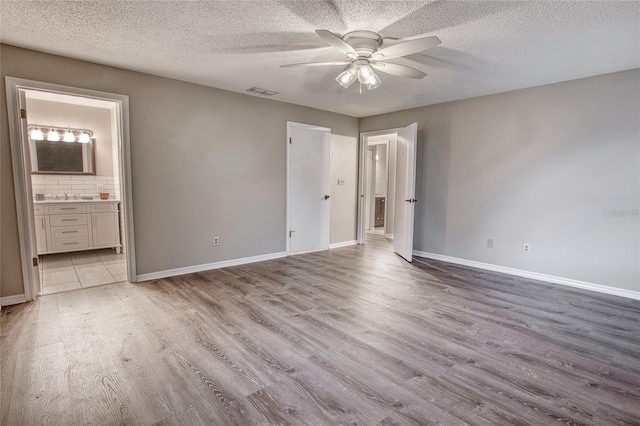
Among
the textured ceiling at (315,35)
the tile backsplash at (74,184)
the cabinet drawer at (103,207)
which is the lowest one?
the cabinet drawer at (103,207)

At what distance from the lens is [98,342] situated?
241 cm

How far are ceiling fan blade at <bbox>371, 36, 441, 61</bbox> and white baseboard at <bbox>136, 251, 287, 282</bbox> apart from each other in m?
3.25

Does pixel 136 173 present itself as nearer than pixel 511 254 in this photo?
Yes

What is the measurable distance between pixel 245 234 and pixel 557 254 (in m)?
4.12

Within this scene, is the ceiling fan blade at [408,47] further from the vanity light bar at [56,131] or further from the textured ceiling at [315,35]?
the vanity light bar at [56,131]

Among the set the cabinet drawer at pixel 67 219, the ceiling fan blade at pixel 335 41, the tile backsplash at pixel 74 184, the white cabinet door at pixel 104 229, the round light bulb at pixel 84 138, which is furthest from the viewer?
the round light bulb at pixel 84 138

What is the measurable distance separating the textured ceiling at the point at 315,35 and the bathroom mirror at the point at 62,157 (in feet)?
8.88

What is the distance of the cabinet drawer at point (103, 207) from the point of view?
5137mm

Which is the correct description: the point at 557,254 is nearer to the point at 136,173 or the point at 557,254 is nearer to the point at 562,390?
the point at 562,390

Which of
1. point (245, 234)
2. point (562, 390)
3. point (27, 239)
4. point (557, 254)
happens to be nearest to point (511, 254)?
point (557, 254)

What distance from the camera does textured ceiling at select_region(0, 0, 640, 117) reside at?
7.25ft

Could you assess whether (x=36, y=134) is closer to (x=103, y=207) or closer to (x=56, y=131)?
(x=56, y=131)

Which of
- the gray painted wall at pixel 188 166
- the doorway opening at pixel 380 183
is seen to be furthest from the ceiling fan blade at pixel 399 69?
the doorway opening at pixel 380 183

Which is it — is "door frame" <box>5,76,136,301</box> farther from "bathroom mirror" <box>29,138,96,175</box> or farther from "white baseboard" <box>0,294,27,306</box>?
"bathroom mirror" <box>29,138,96,175</box>
